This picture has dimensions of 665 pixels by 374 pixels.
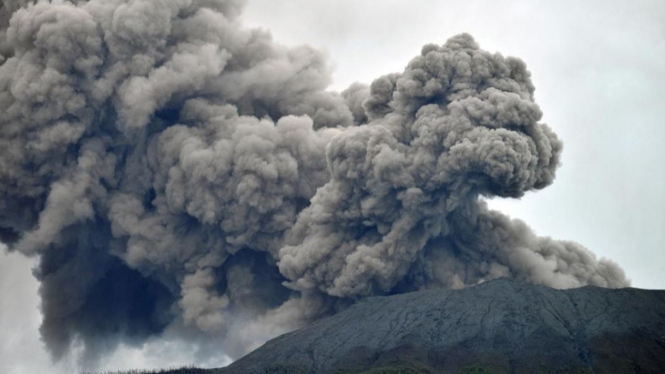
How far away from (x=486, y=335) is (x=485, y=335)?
49 mm

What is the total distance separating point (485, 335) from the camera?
96.8 m

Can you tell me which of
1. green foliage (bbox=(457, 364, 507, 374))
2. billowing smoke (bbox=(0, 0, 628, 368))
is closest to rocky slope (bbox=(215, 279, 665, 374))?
green foliage (bbox=(457, 364, 507, 374))

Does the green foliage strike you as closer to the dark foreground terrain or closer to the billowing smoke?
the dark foreground terrain

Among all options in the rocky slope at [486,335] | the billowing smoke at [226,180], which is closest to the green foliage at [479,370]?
the rocky slope at [486,335]

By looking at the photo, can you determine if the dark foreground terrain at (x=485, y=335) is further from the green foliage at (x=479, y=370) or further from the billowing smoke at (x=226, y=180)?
the billowing smoke at (x=226, y=180)

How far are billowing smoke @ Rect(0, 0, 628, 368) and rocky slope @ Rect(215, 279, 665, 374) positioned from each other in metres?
2.27

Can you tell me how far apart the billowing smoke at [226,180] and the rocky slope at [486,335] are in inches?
89.2

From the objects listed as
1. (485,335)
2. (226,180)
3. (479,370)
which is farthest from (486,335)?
(226,180)

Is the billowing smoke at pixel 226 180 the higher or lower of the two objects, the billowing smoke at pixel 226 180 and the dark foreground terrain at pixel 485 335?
the higher

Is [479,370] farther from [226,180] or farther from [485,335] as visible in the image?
[226,180]

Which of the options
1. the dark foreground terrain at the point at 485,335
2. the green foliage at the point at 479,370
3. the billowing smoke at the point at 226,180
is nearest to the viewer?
the green foliage at the point at 479,370

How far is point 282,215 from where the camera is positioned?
103 m

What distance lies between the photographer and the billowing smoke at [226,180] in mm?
100062

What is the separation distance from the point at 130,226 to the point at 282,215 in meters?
7.97
